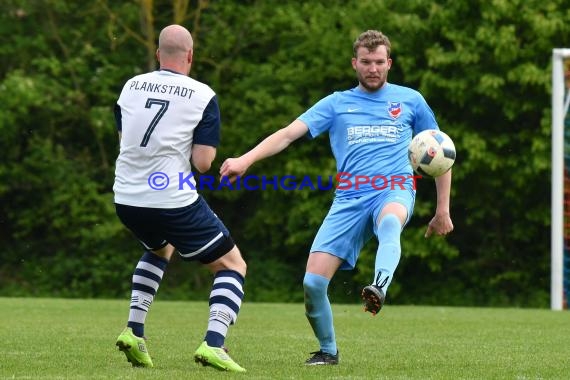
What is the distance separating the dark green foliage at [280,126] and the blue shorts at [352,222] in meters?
13.4

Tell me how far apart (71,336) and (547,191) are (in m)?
13.7

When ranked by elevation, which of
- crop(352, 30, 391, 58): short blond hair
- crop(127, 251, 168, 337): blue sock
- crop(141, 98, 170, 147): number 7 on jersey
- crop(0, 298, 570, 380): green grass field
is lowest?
crop(0, 298, 570, 380): green grass field

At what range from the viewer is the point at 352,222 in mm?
7254

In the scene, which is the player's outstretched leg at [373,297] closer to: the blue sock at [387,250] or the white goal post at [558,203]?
the blue sock at [387,250]

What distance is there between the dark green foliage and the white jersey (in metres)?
14.4

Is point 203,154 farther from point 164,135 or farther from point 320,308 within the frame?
point 320,308

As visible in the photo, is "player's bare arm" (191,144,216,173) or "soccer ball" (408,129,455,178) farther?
"soccer ball" (408,129,455,178)

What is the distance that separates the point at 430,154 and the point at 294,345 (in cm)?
232

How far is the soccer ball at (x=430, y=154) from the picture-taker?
717 centimetres

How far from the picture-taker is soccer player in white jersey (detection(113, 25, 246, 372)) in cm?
642

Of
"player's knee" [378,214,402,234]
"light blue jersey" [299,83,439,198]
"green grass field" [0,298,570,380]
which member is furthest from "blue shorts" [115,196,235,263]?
"light blue jersey" [299,83,439,198]

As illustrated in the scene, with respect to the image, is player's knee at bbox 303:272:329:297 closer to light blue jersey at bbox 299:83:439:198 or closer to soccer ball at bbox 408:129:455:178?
light blue jersey at bbox 299:83:439:198

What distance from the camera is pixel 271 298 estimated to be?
75.3 feet

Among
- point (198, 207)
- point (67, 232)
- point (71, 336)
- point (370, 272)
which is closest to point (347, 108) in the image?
point (198, 207)
